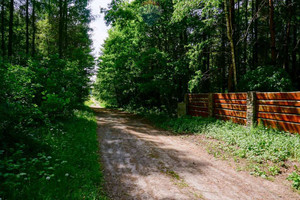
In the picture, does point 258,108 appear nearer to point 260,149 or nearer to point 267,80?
point 267,80

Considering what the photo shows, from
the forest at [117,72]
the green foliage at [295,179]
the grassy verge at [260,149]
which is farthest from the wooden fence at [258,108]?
the green foliage at [295,179]

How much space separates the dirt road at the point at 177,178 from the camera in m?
3.30

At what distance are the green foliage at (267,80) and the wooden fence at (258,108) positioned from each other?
1.07m

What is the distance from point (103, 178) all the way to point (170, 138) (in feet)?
14.3

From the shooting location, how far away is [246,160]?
4852 mm

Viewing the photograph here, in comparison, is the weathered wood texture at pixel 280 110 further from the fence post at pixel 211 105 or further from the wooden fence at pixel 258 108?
the fence post at pixel 211 105

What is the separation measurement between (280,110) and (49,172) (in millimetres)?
7254

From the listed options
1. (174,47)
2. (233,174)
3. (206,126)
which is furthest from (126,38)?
Result: (233,174)

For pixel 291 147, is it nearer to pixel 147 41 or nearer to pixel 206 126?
pixel 206 126

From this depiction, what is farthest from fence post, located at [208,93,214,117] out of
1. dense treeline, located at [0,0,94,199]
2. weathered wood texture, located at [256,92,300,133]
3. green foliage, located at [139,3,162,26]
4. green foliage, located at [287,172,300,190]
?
green foliage, located at [139,3,162,26]

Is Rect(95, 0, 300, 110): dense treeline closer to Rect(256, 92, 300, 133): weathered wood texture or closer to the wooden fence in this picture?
the wooden fence

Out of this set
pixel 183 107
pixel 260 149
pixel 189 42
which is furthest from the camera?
pixel 189 42

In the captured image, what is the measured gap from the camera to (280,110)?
20.0ft

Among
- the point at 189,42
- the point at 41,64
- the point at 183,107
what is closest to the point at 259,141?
the point at 183,107
